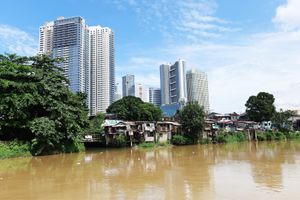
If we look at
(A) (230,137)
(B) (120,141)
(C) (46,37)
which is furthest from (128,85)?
(B) (120,141)

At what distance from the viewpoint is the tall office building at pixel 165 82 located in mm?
70250

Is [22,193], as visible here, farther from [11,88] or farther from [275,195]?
[11,88]

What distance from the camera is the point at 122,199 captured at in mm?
7637

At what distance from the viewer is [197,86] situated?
70.1m

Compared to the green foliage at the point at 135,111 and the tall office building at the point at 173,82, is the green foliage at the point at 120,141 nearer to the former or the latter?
the green foliage at the point at 135,111

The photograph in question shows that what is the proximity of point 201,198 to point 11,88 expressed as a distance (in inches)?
683

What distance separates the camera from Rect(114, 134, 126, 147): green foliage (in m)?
31.9

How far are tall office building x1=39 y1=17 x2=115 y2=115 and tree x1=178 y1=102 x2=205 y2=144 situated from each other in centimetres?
1803

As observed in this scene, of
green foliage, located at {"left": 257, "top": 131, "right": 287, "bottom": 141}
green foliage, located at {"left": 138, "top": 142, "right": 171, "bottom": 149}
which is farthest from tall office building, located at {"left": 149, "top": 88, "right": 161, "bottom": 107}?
green foliage, located at {"left": 138, "top": 142, "right": 171, "bottom": 149}

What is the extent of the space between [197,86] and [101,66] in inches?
1038

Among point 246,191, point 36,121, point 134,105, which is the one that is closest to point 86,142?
point 134,105

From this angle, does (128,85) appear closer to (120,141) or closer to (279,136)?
(279,136)

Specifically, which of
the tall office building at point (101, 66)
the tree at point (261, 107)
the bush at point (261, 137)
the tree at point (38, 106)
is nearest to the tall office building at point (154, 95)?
the tall office building at point (101, 66)

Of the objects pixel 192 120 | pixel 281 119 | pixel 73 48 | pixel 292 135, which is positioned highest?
pixel 73 48
